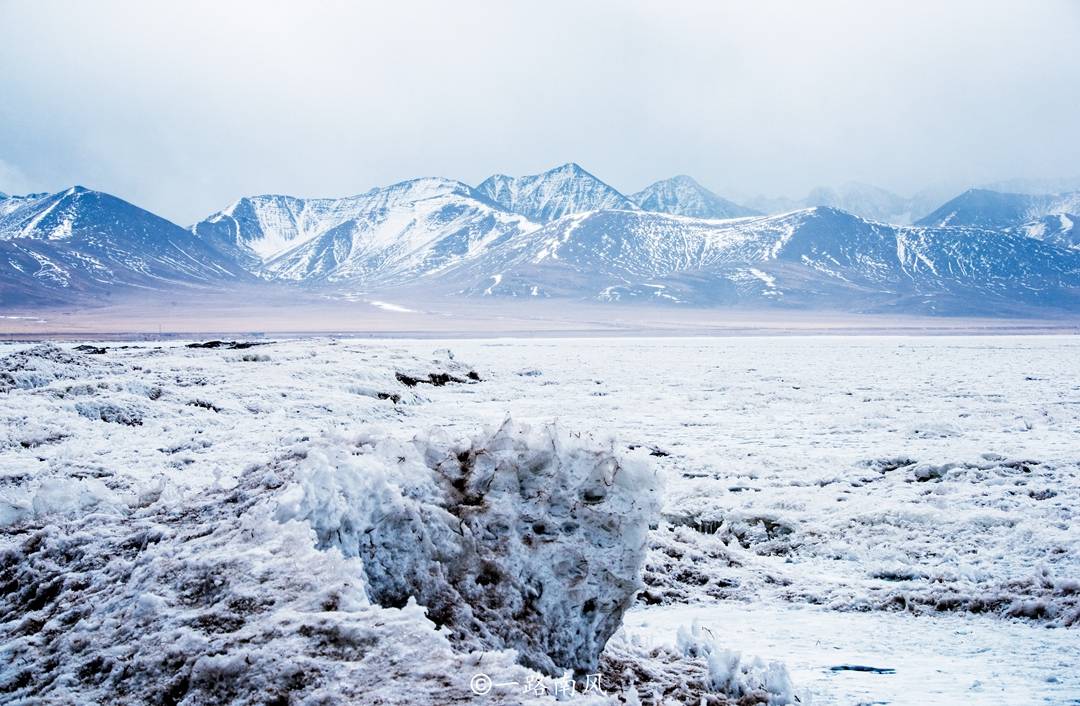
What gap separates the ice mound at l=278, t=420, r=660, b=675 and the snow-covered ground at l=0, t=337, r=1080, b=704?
0.06 feet

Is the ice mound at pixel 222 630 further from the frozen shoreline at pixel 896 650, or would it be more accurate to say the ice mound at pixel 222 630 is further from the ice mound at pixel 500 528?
the frozen shoreline at pixel 896 650

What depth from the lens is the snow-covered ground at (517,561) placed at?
143 inches

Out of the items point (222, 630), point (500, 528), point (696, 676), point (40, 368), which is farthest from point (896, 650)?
point (40, 368)

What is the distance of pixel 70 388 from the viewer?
1861 cm

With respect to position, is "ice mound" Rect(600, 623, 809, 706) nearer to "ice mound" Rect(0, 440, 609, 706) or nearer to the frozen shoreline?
the frozen shoreline

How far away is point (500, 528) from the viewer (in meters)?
5.14

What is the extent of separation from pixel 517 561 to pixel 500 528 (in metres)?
0.26

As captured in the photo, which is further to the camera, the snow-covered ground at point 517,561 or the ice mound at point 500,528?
the ice mound at point 500,528

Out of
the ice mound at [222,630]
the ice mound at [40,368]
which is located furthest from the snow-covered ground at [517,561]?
the ice mound at [40,368]

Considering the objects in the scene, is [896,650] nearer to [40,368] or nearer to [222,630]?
[222,630]

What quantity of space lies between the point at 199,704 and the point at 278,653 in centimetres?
36

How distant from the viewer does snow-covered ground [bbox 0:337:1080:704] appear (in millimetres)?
3631

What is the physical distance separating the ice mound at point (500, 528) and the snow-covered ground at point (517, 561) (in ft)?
0.06

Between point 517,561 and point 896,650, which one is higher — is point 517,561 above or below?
above
